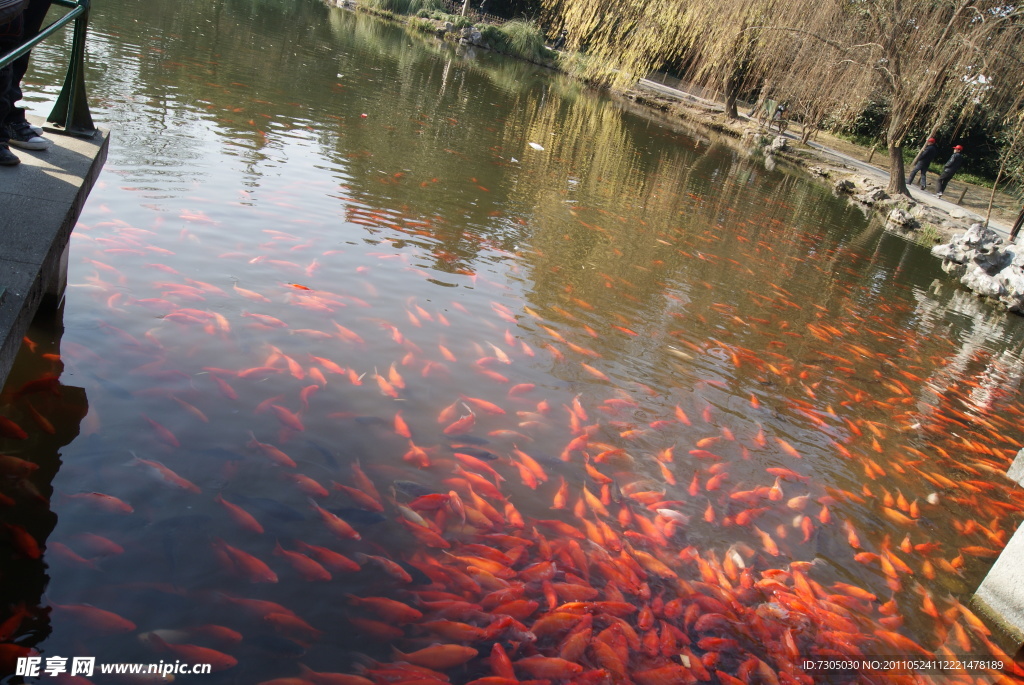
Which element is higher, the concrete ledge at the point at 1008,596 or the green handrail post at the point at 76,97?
the green handrail post at the point at 76,97

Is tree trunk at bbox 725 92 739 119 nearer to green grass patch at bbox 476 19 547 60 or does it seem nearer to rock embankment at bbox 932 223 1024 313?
green grass patch at bbox 476 19 547 60

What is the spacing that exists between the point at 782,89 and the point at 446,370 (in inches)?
686

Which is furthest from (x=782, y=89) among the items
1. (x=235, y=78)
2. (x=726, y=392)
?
(x=726, y=392)

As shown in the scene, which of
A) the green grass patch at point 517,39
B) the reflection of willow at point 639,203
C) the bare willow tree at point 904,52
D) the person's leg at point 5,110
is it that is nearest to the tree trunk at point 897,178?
the bare willow tree at point 904,52

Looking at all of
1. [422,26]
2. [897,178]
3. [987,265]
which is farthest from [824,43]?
[422,26]

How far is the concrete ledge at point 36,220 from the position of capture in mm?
2598

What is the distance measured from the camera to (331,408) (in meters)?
3.82

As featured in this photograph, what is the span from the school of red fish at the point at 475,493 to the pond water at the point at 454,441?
18mm

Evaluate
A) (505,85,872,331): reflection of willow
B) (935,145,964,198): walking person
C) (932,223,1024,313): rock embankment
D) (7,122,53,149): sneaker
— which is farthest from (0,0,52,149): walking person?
(935,145,964,198): walking person

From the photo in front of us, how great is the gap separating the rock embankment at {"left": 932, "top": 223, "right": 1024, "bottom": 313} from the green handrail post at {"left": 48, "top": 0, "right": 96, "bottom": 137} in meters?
12.2

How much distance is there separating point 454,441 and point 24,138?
2901 millimetres

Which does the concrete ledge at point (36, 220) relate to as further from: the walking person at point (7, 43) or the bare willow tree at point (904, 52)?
the bare willow tree at point (904, 52)

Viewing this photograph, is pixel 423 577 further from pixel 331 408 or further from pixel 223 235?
pixel 223 235

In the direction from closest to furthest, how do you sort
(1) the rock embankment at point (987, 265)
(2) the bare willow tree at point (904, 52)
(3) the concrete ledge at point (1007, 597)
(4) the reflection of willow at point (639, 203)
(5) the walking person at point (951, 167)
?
1. (3) the concrete ledge at point (1007, 597)
2. (4) the reflection of willow at point (639, 203)
3. (1) the rock embankment at point (987, 265)
4. (2) the bare willow tree at point (904, 52)
5. (5) the walking person at point (951, 167)
